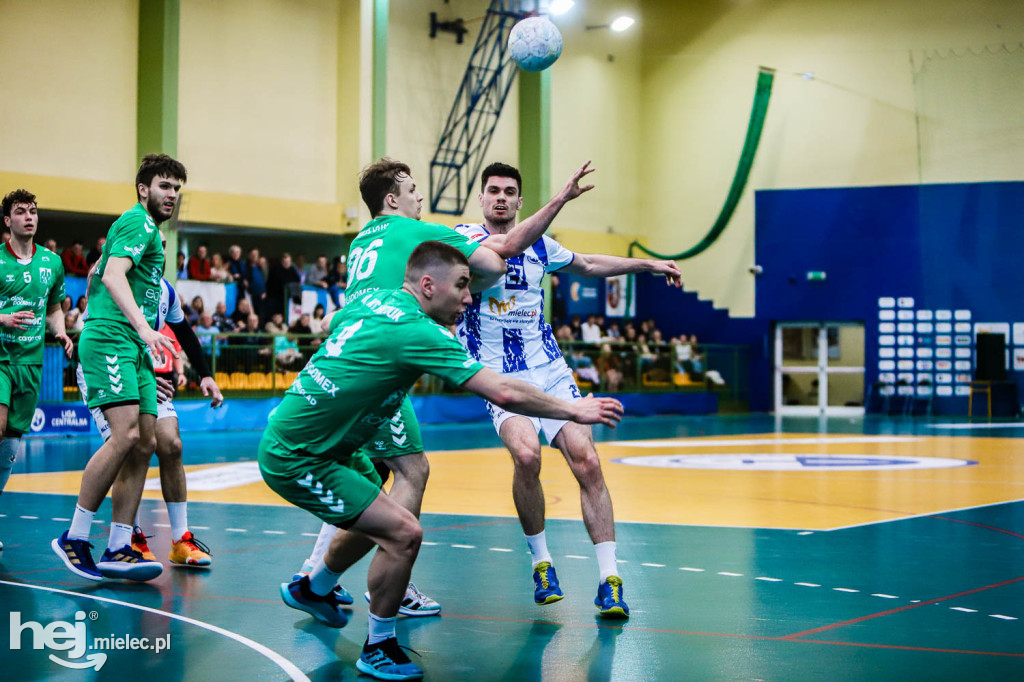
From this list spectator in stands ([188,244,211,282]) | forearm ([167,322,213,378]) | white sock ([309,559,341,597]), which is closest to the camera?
white sock ([309,559,341,597])

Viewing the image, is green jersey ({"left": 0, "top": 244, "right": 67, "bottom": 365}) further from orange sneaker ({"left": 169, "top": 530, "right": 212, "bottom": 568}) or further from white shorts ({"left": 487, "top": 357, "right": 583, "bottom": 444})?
white shorts ({"left": 487, "top": 357, "right": 583, "bottom": 444})

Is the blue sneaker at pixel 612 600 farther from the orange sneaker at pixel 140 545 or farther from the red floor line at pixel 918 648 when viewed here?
the orange sneaker at pixel 140 545

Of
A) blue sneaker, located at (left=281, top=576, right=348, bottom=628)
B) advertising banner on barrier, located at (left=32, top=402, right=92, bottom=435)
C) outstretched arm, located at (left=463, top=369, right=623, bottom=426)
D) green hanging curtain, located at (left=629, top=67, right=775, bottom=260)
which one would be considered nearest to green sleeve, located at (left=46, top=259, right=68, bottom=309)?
blue sneaker, located at (left=281, top=576, right=348, bottom=628)

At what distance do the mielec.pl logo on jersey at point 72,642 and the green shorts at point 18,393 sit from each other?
2431 millimetres

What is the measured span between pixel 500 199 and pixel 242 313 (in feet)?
51.0

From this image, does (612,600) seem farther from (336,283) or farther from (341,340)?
(336,283)

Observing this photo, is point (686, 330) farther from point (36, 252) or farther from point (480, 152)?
point (36, 252)

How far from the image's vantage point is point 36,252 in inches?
294

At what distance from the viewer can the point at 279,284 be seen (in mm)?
22531

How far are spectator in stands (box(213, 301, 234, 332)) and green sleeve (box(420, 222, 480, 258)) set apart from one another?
15.8 metres

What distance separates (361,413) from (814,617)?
7.86 ft

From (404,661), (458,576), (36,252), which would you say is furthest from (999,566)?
(36,252)

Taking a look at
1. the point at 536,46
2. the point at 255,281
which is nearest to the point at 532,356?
the point at 536,46

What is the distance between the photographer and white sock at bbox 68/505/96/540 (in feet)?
20.0
